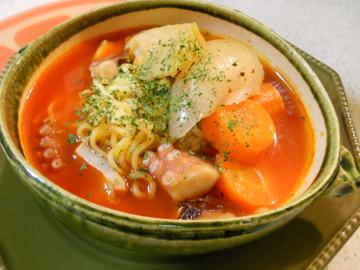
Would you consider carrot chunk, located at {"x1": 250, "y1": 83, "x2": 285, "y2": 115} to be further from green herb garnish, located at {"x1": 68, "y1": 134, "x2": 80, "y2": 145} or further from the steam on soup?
green herb garnish, located at {"x1": 68, "y1": 134, "x2": 80, "y2": 145}

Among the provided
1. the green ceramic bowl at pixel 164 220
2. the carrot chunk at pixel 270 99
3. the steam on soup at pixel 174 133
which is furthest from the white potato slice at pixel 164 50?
the carrot chunk at pixel 270 99

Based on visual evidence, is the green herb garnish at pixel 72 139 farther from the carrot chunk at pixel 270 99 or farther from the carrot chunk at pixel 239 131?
the carrot chunk at pixel 270 99

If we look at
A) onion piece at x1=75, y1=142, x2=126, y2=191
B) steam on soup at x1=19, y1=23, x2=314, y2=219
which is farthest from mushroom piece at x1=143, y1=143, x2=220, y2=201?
onion piece at x1=75, y1=142, x2=126, y2=191

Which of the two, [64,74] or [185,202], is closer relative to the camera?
[185,202]

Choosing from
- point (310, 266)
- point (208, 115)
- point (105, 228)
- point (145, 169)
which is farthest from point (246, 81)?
point (105, 228)

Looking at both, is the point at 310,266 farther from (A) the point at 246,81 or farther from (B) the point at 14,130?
(B) the point at 14,130

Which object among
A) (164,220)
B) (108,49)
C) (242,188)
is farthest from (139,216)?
(108,49)

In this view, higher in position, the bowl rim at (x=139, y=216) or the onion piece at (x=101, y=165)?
the bowl rim at (x=139, y=216)
